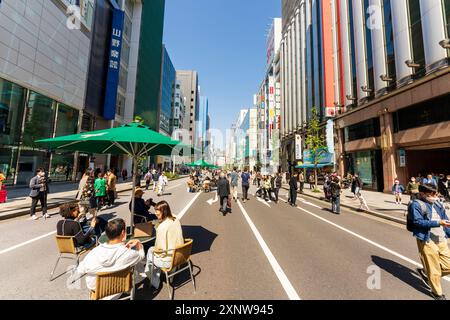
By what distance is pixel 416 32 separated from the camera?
16.3 metres

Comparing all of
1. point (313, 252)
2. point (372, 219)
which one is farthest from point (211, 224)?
point (372, 219)

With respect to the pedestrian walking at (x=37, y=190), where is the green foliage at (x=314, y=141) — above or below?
above

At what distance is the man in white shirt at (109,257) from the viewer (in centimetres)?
270

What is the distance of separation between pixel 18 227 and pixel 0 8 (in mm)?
17153

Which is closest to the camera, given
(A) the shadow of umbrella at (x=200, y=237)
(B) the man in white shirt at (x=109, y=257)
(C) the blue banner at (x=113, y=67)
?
(B) the man in white shirt at (x=109, y=257)

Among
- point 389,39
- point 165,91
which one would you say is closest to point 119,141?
point 389,39

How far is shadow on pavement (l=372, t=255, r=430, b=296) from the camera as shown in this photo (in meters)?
3.79

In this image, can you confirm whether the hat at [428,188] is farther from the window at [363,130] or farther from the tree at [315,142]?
the window at [363,130]

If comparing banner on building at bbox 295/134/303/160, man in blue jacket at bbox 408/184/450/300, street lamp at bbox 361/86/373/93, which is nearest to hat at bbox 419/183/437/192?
man in blue jacket at bbox 408/184/450/300

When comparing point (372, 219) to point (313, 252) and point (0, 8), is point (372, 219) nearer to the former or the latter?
point (313, 252)

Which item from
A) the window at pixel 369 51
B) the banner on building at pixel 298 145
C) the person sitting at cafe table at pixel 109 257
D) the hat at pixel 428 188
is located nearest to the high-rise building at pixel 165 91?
the banner on building at pixel 298 145

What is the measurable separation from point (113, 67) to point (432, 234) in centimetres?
3495

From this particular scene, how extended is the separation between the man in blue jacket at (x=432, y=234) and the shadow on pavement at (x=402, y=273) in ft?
0.81

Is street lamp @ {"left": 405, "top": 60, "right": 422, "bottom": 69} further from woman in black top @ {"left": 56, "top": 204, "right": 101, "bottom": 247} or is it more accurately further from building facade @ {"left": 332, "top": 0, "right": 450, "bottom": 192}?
woman in black top @ {"left": 56, "top": 204, "right": 101, "bottom": 247}
